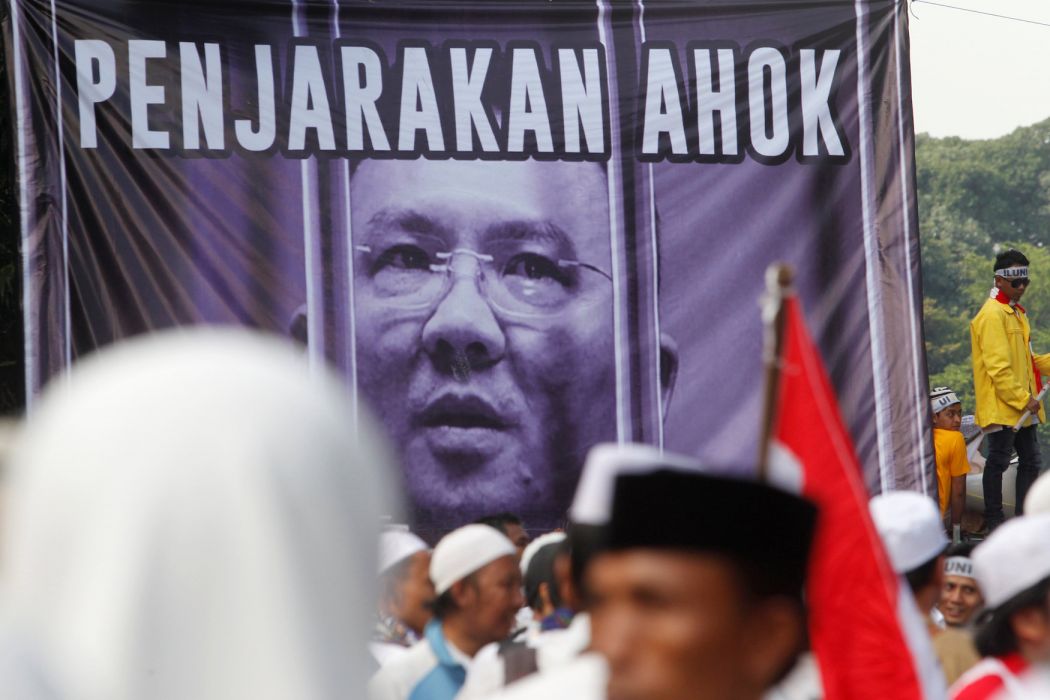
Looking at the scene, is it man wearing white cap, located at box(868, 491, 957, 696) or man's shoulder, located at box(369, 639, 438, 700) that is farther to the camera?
man's shoulder, located at box(369, 639, 438, 700)

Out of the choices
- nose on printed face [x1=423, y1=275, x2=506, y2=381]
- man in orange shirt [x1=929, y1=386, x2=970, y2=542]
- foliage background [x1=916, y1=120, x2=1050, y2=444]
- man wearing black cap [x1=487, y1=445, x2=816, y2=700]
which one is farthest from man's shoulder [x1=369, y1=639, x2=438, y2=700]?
foliage background [x1=916, y1=120, x2=1050, y2=444]

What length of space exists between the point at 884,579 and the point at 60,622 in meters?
1.86

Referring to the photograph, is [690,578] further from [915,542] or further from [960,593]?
[960,593]

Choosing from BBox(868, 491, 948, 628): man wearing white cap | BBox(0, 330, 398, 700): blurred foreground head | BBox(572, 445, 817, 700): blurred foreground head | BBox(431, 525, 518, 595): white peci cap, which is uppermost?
BBox(0, 330, 398, 700): blurred foreground head

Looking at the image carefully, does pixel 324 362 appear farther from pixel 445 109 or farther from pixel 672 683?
pixel 672 683

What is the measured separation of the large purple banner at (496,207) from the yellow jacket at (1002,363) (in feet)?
8.88

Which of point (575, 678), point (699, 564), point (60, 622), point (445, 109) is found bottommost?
point (575, 678)

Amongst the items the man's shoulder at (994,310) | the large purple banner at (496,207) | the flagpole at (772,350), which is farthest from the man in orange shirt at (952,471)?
the flagpole at (772,350)

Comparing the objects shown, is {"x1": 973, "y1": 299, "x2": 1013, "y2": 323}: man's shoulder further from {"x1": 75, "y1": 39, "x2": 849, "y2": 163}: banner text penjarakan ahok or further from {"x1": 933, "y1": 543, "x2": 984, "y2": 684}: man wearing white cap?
{"x1": 933, "y1": 543, "x2": 984, "y2": 684}: man wearing white cap

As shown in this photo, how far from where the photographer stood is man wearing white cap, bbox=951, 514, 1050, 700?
2.99 m

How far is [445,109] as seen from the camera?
25.1 ft

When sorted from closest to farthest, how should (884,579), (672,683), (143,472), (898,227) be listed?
(143,472) → (672,683) → (884,579) → (898,227)

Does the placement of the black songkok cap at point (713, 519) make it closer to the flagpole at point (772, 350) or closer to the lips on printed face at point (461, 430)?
the flagpole at point (772, 350)

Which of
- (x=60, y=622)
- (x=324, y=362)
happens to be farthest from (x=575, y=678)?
(x=324, y=362)
